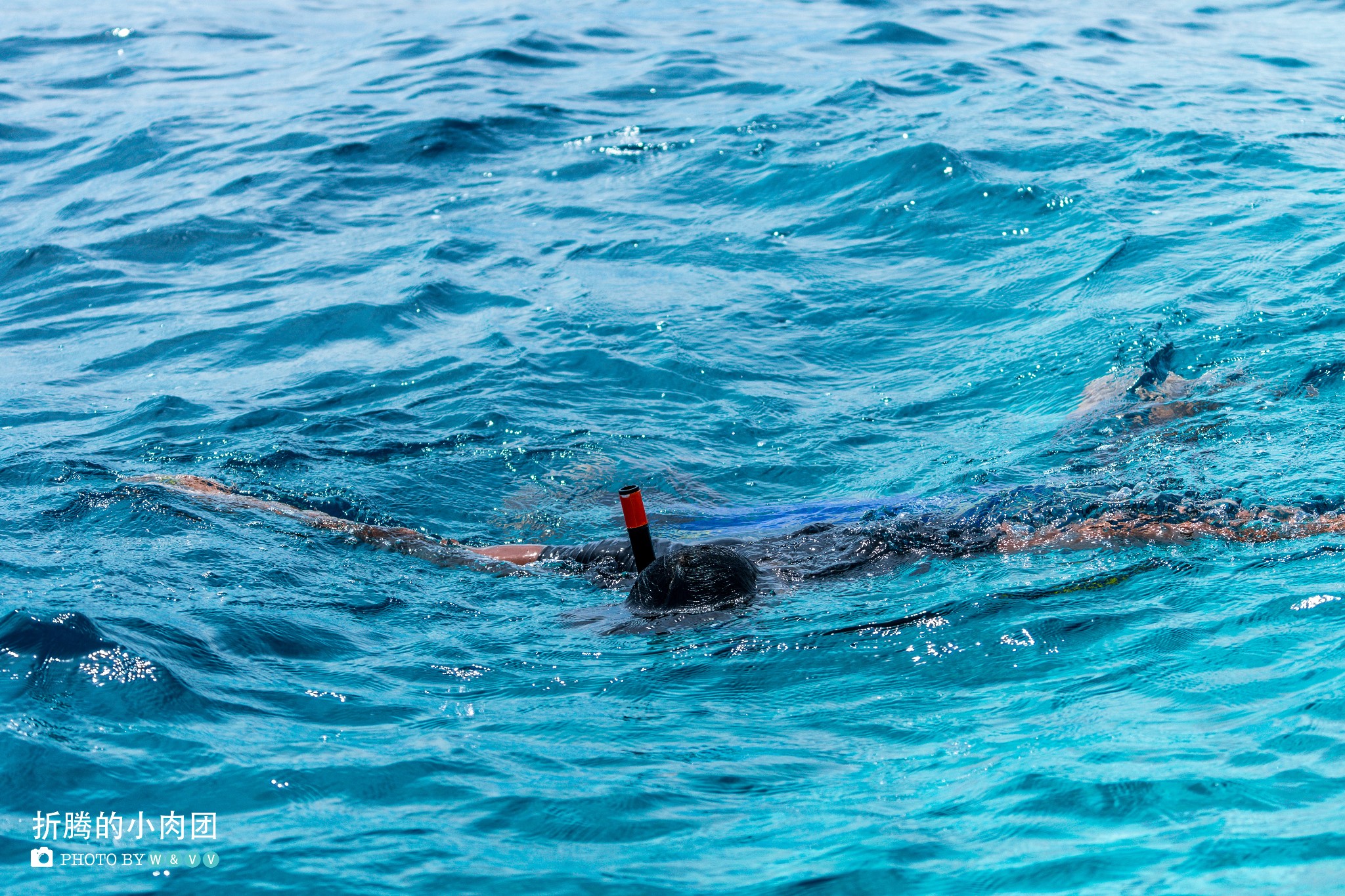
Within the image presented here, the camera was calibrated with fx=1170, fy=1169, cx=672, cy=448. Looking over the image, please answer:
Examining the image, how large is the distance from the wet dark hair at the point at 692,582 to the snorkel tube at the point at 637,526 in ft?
0.18

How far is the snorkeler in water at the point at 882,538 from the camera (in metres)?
4.91

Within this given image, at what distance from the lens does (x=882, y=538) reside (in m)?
5.40

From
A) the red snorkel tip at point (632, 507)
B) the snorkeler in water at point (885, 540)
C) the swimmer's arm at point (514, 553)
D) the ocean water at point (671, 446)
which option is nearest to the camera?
the ocean water at point (671, 446)

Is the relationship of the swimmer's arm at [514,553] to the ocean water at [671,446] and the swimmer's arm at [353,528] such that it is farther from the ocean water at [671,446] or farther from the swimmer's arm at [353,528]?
the ocean water at [671,446]

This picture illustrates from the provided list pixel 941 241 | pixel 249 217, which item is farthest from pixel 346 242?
pixel 941 241

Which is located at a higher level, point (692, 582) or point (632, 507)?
point (632, 507)

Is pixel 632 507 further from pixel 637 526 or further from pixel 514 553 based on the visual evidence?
pixel 514 553

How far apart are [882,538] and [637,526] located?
1228 millimetres

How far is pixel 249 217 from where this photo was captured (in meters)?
12.0

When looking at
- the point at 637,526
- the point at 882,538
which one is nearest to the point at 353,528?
the point at 637,526

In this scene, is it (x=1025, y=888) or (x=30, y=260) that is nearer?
(x=1025, y=888)

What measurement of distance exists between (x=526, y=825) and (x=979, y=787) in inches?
52.5

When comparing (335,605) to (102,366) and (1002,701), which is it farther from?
(102,366)

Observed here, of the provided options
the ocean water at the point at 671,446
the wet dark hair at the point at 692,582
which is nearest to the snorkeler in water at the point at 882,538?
the wet dark hair at the point at 692,582
